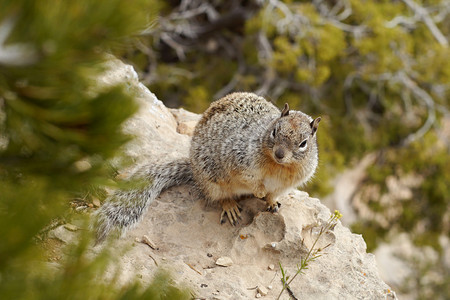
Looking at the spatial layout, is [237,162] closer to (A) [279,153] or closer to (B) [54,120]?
(A) [279,153]

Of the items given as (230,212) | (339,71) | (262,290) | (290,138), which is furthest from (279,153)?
(339,71)

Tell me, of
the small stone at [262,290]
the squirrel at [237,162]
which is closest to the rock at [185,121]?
the squirrel at [237,162]

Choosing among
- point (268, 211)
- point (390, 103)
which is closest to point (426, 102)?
point (390, 103)

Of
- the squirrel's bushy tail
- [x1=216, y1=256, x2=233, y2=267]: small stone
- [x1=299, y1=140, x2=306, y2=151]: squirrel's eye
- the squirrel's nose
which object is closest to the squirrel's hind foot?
[x1=216, y1=256, x2=233, y2=267]: small stone

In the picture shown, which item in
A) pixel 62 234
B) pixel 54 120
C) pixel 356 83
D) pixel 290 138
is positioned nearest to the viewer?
pixel 54 120

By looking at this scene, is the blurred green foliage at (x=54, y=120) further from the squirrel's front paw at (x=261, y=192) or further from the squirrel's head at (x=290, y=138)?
the squirrel's front paw at (x=261, y=192)

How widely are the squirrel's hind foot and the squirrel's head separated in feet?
2.09

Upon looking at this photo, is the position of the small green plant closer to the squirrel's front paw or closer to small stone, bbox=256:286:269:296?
small stone, bbox=256:286:269:296

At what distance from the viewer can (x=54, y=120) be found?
5.63ft

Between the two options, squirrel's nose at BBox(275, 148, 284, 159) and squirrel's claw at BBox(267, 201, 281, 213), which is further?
squirrel's claw at BBox(267, 201, 281, 213)

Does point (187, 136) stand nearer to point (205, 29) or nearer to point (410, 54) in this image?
point (205, 29)

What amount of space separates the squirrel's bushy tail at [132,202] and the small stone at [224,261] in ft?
2.53

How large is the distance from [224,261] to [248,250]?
30 cm

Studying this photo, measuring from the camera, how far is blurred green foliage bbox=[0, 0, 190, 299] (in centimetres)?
154
